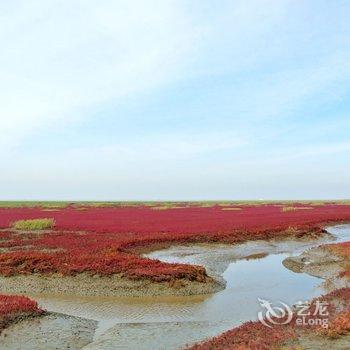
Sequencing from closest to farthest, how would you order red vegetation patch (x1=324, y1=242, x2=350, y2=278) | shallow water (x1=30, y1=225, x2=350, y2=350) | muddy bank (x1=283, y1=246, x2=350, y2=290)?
shallow water (x1=30, y1=225, x2=350, y2=350)
muddy bank (x1=283, y1=246, x2=350, y2=290)
red vegetation patch (x1=324, y1=242, x2=350, y2=278)

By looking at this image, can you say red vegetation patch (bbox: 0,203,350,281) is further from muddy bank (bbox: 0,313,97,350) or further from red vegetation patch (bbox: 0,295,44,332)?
muddy bank (bbox: 0,313,97,350)

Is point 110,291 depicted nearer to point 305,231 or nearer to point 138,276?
point 138,276

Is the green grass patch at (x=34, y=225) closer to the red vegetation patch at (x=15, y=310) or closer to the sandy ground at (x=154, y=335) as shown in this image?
the red vegetation patch at (x=15, y=310)

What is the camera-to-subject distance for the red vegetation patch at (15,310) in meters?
15.4

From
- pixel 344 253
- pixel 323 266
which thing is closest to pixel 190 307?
pixel 323 266

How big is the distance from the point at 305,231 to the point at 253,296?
27.7 meters

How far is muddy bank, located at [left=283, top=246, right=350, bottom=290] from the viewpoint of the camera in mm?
23047

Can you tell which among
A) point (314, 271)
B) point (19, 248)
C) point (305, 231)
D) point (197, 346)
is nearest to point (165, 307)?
point (197, 346)

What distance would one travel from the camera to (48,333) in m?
14.8

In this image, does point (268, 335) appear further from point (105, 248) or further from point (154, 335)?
point (105, 248)

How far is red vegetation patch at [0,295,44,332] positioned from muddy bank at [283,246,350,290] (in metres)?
14.0

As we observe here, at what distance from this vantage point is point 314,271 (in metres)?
26.6

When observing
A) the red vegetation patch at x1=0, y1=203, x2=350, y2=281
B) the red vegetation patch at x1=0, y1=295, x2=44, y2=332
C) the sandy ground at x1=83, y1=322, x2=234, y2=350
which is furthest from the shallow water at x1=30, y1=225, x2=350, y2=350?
the red vegetation patch at x1=0, y1=203, x2=350, y2=281

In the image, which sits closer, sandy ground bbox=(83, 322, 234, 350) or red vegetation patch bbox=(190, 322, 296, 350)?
red vegetation patch bbox=(190, 322, 296, 350)
